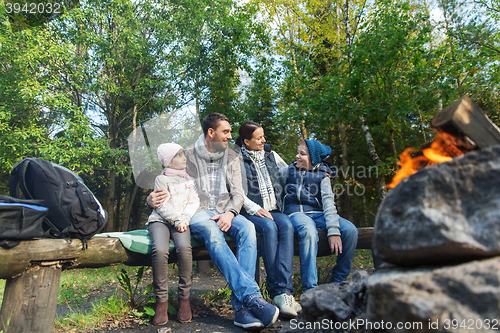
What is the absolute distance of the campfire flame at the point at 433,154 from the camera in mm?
1471

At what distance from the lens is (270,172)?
11.9ft

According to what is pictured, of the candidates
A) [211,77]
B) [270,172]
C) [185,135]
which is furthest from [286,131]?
[270,172]

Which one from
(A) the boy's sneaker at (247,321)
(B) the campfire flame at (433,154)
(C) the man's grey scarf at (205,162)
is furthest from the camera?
(C) the man's grey scarf at (205,162)

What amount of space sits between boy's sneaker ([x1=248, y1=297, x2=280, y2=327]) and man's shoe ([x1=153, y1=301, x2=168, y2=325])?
81cm

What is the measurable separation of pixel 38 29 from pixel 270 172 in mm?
9417

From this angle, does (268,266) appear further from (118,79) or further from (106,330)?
(118,79)

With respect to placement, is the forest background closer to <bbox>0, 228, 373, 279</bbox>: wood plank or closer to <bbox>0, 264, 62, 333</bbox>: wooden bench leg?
<bbox>0, 228, 373, 279</bbox>: wood plank

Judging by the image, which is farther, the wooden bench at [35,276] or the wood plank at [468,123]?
the wooden bench at [35,276]

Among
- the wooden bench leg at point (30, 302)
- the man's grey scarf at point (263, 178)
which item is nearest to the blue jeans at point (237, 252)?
the man's grey scarf at point (263, 178)

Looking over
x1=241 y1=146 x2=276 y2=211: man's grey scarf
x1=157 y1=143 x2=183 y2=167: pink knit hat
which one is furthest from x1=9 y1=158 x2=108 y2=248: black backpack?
x1=241 y1=146 x2=276 y2=211: man's grey scarf

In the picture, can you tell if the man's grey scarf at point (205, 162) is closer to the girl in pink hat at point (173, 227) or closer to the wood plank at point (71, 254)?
the girl in pink hat at point (173, 227)

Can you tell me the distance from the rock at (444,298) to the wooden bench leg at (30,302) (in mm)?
2549

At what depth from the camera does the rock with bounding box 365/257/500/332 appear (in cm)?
98

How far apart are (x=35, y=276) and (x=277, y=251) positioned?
2082 mm
